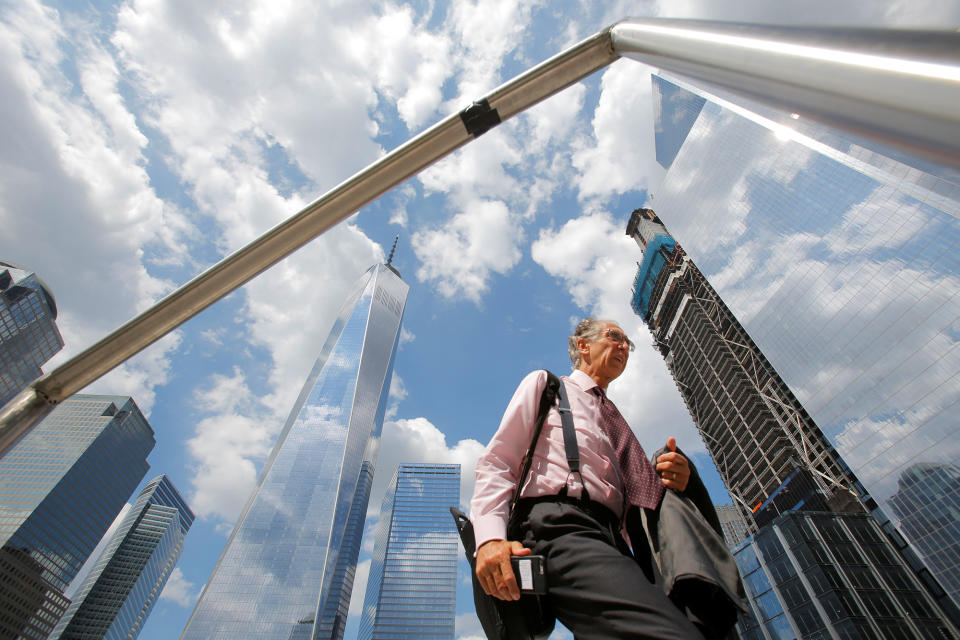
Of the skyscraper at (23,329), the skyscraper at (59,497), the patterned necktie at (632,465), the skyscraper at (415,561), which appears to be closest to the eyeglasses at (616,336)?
the patterned necktie at (632,465)

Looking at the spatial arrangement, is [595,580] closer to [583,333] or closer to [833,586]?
[583,333]

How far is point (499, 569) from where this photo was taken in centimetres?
155

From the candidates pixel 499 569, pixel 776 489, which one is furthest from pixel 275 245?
pixel 776 489

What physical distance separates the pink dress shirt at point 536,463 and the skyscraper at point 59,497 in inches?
4125

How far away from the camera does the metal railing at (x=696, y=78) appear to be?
0.54 m

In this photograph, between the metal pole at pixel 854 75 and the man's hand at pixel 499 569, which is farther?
the man's hand at pixel 499 569

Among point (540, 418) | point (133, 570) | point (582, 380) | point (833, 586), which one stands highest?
point (133, 570)

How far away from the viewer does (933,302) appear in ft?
97.7

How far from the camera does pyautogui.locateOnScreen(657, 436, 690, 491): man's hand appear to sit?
1881mm

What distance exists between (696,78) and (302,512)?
261 feet

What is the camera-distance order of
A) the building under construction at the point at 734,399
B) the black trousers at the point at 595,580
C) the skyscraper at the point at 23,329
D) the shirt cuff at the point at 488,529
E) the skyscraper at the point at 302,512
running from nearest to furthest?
the black trousers at the point at 595,580
the shirt cuff at the point at 488,529
the building under construction at the point at 734,399
the skyscraper at the point at 23,329
the skyscraper at the point at 302,512

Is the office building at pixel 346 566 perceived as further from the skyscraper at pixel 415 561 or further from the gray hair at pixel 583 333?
the gray hair at pixel 583 333

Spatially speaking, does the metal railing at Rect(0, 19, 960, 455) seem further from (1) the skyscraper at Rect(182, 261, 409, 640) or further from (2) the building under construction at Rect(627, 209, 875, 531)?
(1) the skyscraper at Rect(182, 261, 409, 640)

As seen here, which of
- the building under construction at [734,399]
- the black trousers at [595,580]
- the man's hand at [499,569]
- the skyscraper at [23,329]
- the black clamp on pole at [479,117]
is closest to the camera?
the black trousers at [595,580]
